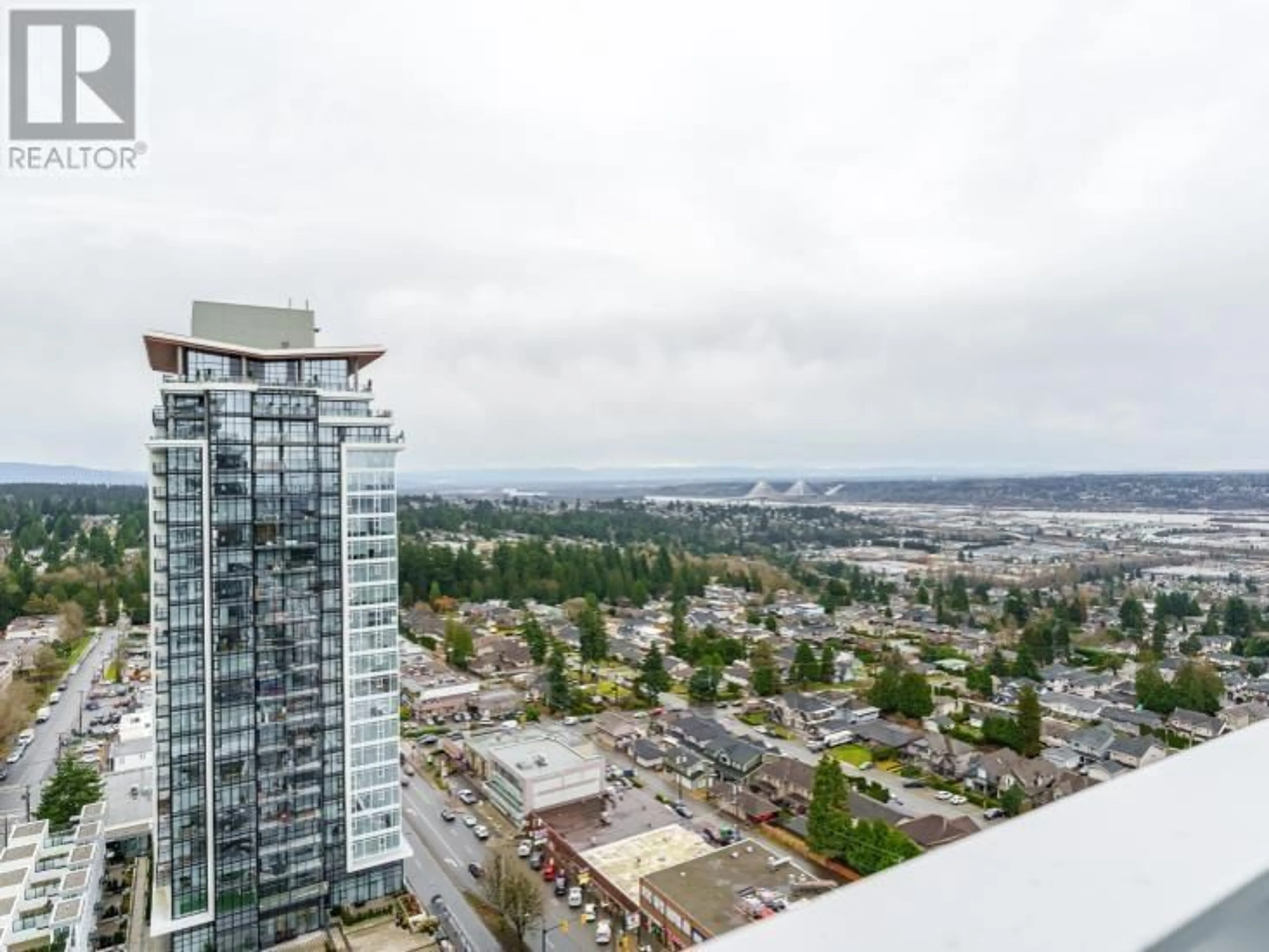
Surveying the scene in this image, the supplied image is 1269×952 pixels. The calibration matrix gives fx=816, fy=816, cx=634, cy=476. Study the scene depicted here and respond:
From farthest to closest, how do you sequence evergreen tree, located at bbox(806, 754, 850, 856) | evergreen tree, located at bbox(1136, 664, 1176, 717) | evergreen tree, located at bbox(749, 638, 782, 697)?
1. evergreen tree, located at bbox(749, 638, 782, 697)
2. evergreen tree, located at bbox(1136, 664, 1176, 717)
3. evergreen tree, located at bbox(806, 754, 850, 856)

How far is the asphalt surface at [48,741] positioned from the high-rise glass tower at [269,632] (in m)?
2.46

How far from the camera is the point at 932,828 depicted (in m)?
4.46

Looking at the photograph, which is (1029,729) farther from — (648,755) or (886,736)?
(648,755)

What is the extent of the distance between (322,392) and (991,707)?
633 cm

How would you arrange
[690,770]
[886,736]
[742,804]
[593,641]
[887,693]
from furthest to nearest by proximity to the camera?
[593,641]
[887,693]
[886,736]
[690,770]
[742,804]

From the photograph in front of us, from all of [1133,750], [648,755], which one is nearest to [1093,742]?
[1133,750]

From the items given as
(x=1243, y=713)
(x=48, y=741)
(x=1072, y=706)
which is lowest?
(x=48, y=741)

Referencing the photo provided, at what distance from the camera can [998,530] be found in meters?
24.6

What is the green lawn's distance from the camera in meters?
6.10

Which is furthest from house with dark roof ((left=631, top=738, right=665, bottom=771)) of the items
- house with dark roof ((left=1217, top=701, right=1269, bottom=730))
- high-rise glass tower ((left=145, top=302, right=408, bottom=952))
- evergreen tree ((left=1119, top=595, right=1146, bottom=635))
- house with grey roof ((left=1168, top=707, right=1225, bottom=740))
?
evergreen tree ((left=1119, top=595, right=1146, bottom=635))

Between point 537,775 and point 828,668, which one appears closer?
point 537,775

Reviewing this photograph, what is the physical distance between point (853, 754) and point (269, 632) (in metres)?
4.49

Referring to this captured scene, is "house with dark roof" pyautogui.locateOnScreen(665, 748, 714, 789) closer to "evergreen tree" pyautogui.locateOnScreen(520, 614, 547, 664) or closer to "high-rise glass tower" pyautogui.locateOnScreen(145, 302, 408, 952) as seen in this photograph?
"high-rise glass tower" pyautogui.locateOnScreen(145, 302, 408, 952)

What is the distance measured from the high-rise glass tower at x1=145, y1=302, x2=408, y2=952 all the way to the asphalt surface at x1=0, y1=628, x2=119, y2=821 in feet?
8.06
